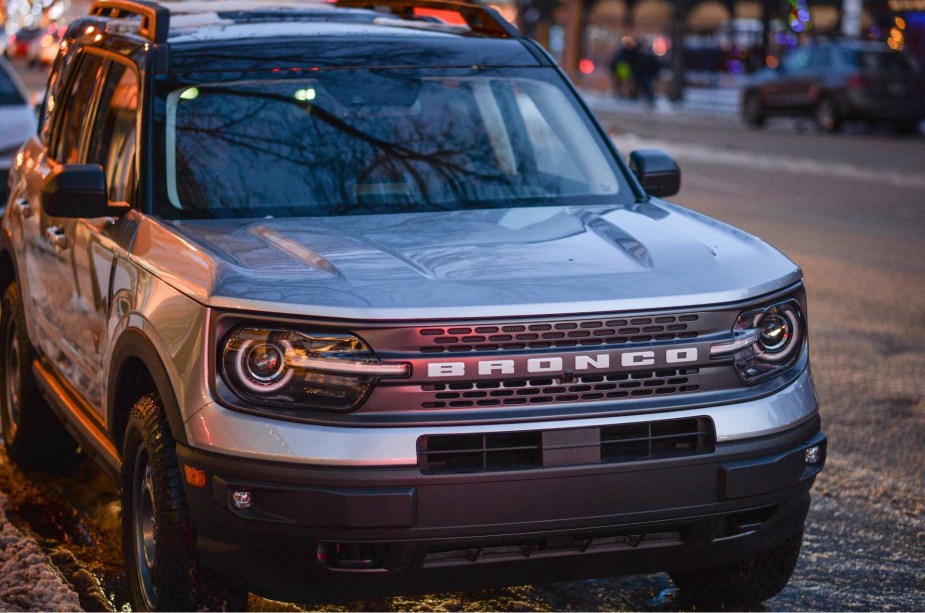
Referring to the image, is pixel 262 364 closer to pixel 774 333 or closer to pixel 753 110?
pixel 774 333

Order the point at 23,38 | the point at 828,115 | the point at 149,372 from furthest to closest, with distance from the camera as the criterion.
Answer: the point at 23,38 < the point at 828,115 < the point at 149,372

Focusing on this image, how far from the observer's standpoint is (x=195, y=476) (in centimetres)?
379

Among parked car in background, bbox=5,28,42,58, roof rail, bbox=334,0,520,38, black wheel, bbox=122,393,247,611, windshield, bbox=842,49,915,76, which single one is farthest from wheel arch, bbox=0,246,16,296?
parked car in background, bbox=5,28,42,58

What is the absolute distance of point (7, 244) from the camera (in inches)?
251

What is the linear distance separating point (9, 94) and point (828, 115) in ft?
66.1

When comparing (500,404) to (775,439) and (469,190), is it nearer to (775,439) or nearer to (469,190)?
(775,439)

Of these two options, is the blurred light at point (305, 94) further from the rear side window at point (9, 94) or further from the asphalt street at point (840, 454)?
the rear side window at point (9, 94)

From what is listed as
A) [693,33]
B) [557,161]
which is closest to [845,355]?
[557,161]

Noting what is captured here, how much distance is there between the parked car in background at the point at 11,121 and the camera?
12.4m

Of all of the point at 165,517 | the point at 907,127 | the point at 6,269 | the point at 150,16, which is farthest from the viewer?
the point at 907,127

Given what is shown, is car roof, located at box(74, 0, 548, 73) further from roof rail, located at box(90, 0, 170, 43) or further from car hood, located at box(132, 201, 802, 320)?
car hood, located at box(132, 201, 802, 320)

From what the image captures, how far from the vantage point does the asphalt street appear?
4.84 meters

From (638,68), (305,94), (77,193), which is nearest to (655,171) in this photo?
(305,94)

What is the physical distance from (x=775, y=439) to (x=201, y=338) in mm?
1527
